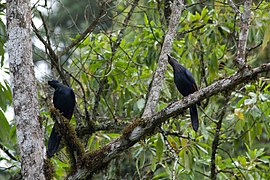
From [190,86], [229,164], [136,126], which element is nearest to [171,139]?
[190,86]

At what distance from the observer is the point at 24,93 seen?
3199 mm

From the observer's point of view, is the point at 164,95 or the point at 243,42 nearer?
the point at 243,42

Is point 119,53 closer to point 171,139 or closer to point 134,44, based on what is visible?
point 134,44

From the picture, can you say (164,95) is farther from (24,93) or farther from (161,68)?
(24,93)

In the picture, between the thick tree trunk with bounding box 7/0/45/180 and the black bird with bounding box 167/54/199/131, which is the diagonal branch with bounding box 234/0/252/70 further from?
the thick tree trunk with bounding box 7/0/45/180

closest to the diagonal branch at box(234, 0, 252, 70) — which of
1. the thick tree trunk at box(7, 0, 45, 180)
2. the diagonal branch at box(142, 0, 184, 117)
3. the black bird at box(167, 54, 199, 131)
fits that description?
the diagonal branch at box(142, 0, 184, 117)

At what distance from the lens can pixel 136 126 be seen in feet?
10.7

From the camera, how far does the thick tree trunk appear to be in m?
3.14

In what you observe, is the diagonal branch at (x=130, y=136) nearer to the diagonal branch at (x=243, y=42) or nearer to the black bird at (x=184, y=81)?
the diagonal branch at (x=243, y=42)

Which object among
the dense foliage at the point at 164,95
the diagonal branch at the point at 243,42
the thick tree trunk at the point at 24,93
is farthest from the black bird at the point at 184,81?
the thick tree trunk at the point at 24,93

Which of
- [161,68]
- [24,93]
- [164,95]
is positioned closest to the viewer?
[24,93]

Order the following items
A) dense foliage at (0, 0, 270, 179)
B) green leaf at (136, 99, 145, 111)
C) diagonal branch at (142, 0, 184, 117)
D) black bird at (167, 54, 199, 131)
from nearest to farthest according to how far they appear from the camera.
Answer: diagonal branch at (142, 0, 184, 117) → black bird at (167, 54, 199, 131) → dense foliage at (0, 0, 270, 179) → green leaf at (136, 99, 145, 111)

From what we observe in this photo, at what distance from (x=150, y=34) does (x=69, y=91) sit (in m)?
1.17

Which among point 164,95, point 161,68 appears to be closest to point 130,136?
point 161,68
